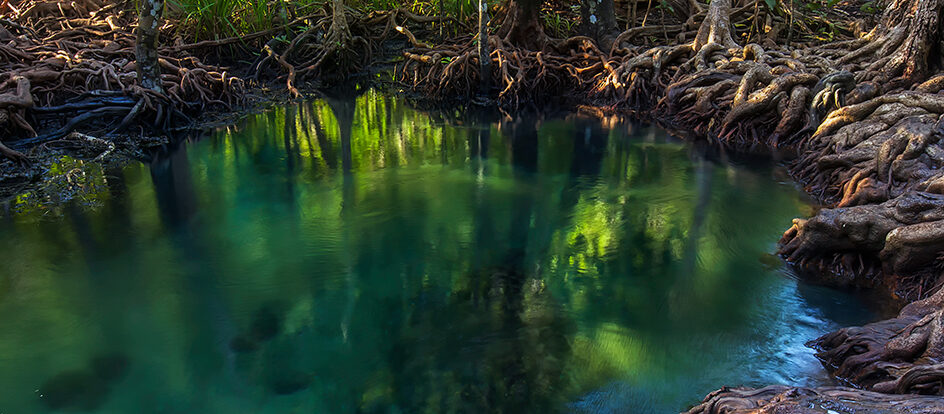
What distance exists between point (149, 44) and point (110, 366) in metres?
5.87

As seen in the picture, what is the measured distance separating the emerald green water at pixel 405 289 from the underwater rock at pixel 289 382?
1 cm

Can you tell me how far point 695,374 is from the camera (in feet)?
13.1

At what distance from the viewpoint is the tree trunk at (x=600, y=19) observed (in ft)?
39.6

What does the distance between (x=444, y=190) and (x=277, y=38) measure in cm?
732

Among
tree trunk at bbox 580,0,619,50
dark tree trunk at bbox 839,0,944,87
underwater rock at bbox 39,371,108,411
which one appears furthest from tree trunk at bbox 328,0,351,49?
underwater rock at bbox 39,371,108,411

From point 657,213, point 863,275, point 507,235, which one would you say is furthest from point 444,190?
point 863,275

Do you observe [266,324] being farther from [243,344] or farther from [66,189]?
[66,189]

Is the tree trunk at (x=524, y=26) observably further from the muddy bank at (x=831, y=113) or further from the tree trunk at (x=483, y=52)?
the tree trunk at (x=483, y=52)

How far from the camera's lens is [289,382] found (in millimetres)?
3990

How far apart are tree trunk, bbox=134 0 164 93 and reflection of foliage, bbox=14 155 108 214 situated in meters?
1.65

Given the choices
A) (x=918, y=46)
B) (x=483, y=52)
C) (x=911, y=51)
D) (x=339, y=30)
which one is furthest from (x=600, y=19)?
(x=918, y=46)

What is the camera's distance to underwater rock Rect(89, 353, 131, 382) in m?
4.06

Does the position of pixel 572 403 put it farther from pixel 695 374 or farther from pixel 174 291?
pixel 174 291

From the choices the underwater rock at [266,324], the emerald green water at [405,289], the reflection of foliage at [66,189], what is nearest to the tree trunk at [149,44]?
the emerald green water at [405,289]
